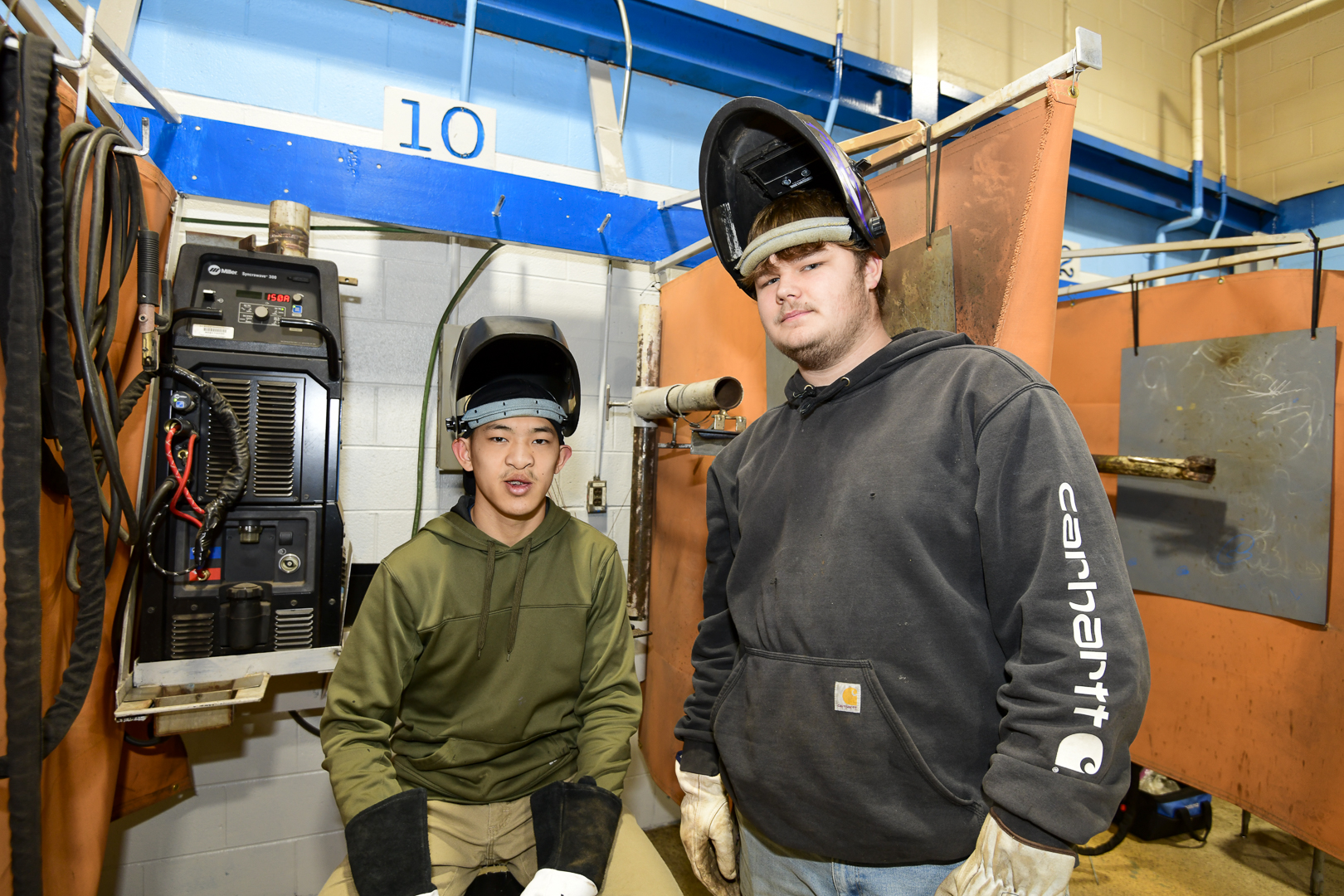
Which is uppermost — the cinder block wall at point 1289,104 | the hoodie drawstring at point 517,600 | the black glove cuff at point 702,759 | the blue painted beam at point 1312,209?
the cinder block wall at point 1289,104

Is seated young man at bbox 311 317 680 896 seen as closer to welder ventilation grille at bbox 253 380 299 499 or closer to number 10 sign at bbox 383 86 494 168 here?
welder ventilation grille at bbox 253 380 299 499

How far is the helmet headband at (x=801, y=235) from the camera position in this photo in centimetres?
108

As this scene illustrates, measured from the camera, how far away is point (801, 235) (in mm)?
1096

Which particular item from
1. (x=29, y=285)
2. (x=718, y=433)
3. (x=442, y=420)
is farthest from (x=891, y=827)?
(x=442, y=420)

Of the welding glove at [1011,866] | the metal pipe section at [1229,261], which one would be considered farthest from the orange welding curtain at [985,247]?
the welding glove at [1011,866]

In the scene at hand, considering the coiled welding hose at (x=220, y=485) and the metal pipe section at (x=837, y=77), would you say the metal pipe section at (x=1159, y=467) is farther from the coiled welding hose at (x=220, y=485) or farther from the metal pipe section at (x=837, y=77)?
the coiled welding hose at (x=220, y=485)

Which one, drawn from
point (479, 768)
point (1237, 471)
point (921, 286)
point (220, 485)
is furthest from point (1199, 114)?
point (220, 485)

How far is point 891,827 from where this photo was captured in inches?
35.5

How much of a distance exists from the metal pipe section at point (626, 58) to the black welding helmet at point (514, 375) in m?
1.16

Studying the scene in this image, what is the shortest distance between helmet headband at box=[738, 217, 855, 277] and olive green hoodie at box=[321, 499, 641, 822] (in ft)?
2.82

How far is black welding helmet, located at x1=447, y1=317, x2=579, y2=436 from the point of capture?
A: 61.0 inches

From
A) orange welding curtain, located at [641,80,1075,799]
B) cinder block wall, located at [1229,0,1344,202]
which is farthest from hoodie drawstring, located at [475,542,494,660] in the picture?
cinder block wall, located at [1229,0,1344,202]

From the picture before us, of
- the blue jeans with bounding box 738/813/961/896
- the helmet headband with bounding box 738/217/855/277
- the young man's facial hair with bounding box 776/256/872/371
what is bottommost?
the blue jeans with bounding box 738/813/961/896

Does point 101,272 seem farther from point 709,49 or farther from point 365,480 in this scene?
point 709,49
